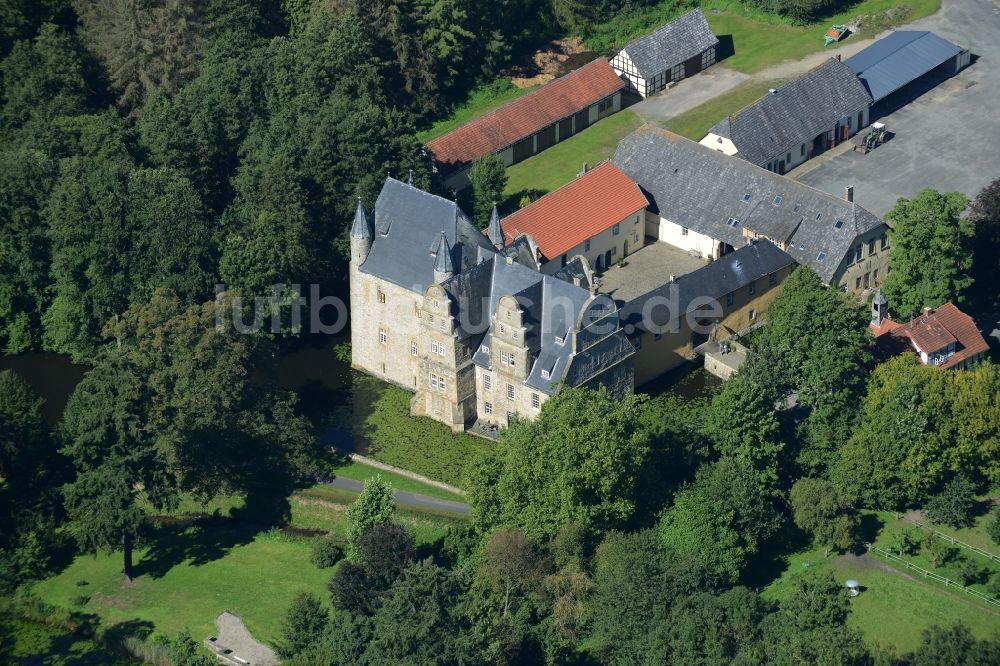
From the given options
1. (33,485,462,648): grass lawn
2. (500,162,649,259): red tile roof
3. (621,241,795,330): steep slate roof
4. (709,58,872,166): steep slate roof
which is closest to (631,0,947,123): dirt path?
(709,58,872,166): steep slate roof

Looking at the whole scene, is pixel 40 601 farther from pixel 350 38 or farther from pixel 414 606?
pixel 350 38

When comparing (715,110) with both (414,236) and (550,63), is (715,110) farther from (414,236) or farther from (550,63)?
(414,236)

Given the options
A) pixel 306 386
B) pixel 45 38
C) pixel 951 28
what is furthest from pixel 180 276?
pixel 951 28

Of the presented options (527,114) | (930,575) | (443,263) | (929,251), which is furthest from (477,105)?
(930,575)

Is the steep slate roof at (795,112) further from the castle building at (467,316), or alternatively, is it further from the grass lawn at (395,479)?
the grass lawn at (395,479)

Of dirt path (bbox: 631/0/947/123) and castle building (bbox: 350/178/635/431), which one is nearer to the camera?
castle building (bbox: 350/178/635/431)

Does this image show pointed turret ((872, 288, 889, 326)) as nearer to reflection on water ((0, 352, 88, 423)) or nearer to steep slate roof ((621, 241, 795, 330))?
steep slate roof ((621, 241, 795, 330))
